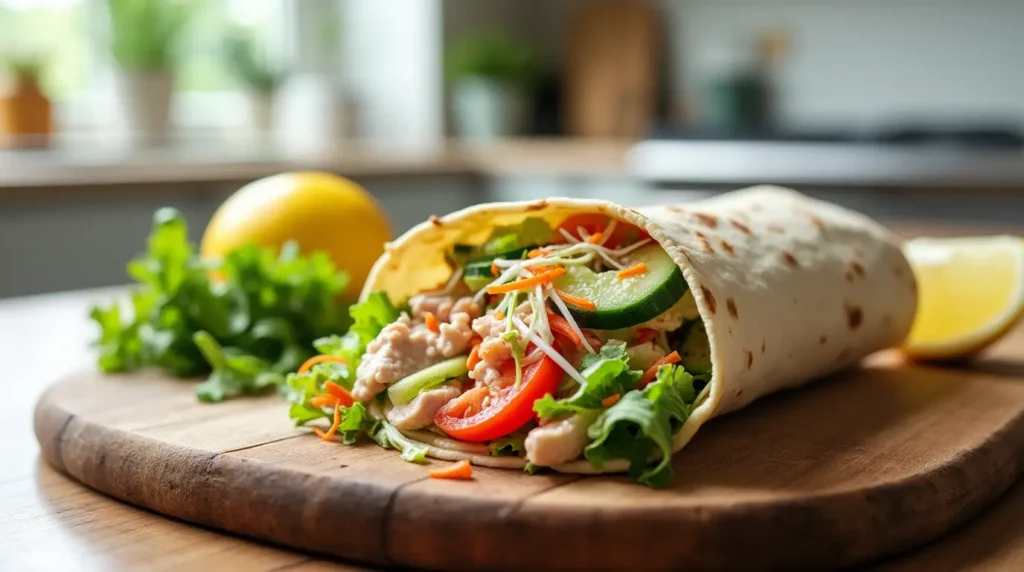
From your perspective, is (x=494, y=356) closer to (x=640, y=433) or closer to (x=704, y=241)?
(x=640, y=433)

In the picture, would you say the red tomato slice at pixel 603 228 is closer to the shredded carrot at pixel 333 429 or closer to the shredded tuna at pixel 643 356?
the shredded tuna at pixel 643 356

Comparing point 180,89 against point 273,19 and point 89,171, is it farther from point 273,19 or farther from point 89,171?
point 89,171

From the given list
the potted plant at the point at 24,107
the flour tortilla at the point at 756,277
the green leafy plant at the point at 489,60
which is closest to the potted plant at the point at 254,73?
the green leafy plant at the point at 489,60

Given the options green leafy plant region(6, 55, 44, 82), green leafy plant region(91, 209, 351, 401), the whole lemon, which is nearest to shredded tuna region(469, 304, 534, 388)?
green leafy plant region(91, 209, 351, 401)

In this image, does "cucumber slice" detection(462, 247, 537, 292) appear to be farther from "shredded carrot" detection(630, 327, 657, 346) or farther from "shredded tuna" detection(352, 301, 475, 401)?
"shredded carrot" detection(630, 327, 657, 346)

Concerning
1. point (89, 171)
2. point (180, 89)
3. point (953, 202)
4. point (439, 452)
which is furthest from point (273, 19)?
point (439, 452)
